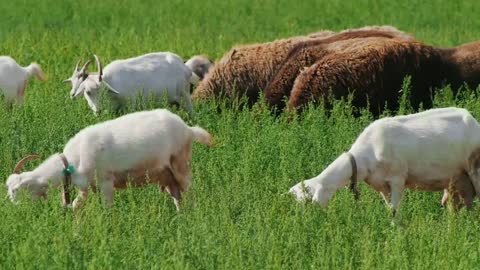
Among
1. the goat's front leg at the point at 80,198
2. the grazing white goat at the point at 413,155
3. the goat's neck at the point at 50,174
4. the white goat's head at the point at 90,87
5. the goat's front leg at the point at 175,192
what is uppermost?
the grazing white goat at the point at 413,155

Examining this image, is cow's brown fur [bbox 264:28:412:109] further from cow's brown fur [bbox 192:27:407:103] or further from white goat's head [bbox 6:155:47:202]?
white goat's head [bbox 6:155:47:202]

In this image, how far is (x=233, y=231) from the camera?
8422 millimetres

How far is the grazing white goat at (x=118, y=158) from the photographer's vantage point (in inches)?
385

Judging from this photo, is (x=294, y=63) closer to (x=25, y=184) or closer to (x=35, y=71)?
(x=35, y=71)

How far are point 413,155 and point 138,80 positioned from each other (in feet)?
16.5

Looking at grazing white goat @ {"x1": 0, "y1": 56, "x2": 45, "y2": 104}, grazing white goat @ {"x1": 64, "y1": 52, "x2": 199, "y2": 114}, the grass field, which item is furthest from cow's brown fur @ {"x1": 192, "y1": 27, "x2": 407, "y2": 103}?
grazing white goat @ {"x1": 0, "y1": 56, "x2": 45, "y2": 104}

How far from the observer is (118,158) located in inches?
391

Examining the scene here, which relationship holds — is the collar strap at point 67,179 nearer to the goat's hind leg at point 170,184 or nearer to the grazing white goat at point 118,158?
the grazing white goat at point 118,158

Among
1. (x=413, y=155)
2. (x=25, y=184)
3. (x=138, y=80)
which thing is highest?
(x=413, y=155)

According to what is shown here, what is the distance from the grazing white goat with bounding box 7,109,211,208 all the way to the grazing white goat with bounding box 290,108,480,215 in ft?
4.15

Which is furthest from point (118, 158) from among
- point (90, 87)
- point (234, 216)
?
point (90, 87)

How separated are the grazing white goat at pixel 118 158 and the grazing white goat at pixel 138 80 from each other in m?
3.50

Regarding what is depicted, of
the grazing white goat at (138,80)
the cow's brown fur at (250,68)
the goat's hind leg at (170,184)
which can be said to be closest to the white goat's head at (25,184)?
the goat's hind leg at (170,184)

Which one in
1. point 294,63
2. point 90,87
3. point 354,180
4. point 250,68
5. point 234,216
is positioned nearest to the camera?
point 234,216
